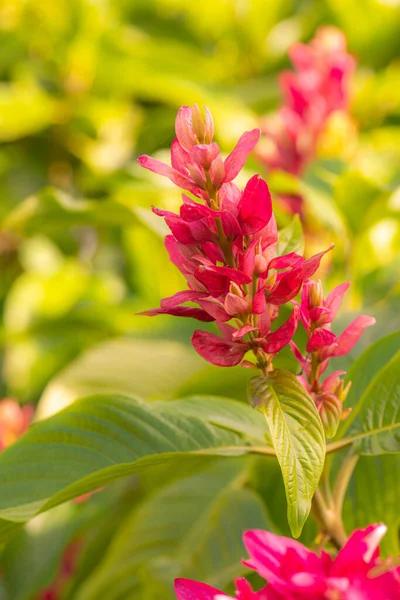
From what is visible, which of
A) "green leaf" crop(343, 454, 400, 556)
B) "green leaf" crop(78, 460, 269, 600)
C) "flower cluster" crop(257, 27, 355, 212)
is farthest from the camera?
"flower cluster" crop(257, 27, 355, 212)

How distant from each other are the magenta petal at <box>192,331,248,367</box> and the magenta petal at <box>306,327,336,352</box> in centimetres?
4

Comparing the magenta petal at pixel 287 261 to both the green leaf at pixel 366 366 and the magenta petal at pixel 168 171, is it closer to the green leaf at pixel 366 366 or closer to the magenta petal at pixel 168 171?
the magenta petal at pixel 168 171

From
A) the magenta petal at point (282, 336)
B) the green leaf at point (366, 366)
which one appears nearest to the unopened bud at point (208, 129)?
the magenta petal at point (282, 336)

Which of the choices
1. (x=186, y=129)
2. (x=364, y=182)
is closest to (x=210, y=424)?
(x=186, y=129)

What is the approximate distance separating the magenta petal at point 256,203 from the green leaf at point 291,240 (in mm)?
69

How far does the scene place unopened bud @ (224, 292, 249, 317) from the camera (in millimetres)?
375

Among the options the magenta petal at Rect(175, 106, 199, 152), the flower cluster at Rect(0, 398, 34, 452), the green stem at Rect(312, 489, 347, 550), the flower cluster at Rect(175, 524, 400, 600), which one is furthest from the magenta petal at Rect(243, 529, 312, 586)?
the flower cluster at Rect(0, 398, 34, 452)

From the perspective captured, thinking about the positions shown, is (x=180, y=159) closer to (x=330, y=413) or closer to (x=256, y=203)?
(x=256, y=203)

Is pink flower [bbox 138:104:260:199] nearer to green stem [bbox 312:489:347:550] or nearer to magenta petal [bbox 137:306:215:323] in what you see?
magenta petal [bbox 137:306:215:323]

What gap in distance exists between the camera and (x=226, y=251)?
39 centimetres

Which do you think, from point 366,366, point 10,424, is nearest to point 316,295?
point 366,366

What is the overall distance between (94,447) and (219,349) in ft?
0.38

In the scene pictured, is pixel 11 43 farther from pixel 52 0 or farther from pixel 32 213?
pixel 32 213

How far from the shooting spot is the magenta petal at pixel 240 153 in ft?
1.27
